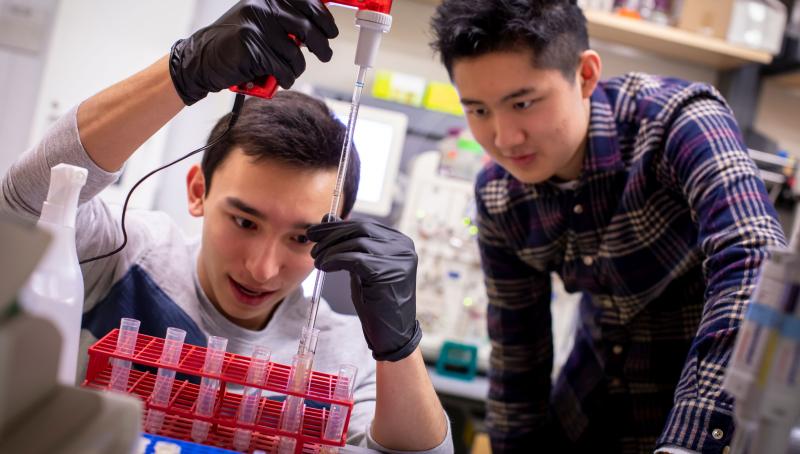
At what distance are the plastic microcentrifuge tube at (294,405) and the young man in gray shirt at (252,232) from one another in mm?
119

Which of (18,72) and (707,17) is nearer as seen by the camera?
(18,72)

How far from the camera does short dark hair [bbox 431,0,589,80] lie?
1455 mm

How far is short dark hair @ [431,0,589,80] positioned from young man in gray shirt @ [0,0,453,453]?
1.12ft

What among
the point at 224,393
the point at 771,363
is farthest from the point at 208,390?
the point at 771,363

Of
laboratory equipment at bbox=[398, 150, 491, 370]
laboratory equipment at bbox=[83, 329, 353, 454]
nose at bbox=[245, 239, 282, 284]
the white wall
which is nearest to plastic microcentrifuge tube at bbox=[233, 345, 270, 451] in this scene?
laboratory equipment at bbox=[83, 329, 353, 454]

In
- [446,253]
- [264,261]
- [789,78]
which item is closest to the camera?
[264,261]

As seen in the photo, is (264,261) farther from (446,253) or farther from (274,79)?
(446,253)

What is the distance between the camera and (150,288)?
1254mm

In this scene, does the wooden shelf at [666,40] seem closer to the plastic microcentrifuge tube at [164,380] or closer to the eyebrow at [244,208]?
the eyebrow at [244,208]

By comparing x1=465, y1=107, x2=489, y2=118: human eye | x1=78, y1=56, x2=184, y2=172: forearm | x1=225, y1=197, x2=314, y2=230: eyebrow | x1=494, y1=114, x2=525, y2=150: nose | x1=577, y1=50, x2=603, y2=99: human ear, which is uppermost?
x1=577, y1=50, x2=603, y2=99: human ear

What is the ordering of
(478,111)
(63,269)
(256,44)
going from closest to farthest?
(63,269) → (256,44) → (478,111)

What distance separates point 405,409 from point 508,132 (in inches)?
26.8

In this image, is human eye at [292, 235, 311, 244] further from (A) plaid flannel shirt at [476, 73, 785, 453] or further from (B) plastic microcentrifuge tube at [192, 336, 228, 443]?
(A) plaid flannel shirt at [476, 73, 785, 453]

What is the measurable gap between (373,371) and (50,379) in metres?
0.88
